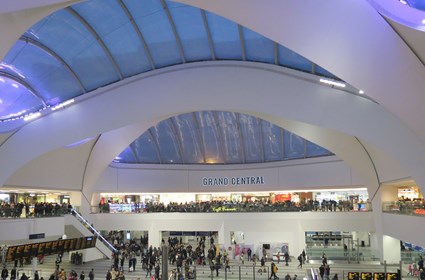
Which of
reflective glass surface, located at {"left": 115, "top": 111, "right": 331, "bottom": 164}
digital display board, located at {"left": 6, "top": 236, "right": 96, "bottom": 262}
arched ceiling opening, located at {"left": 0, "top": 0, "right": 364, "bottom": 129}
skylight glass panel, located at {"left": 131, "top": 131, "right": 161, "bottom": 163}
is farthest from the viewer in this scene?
skylight glass panel, located at {"left": 131, "top": 131, "right": 161, "bottom": 163}

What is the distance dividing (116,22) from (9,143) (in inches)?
332

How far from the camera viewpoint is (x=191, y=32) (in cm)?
2302

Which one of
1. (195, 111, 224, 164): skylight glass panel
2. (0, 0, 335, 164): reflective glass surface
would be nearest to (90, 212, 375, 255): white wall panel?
(195, 111, 224, 164): skylight glass panel

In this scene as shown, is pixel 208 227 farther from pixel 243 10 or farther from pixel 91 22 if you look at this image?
pixel 243 10

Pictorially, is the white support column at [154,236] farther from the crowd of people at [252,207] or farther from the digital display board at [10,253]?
the digital display board at [10,253]

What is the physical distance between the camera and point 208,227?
119ft

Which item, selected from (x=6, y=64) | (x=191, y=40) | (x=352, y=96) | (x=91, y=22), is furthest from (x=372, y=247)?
(x=6, y=64)

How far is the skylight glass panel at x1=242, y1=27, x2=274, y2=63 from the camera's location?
71.8 ft

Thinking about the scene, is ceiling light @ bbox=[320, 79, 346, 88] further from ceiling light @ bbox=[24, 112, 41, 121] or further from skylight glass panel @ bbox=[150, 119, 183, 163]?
skylight glass panel @ bbox=[150, 119, 183, 163]

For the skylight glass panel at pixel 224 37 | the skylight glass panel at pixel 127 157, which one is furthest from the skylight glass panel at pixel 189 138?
the skylight glass panel at pixel 224 37

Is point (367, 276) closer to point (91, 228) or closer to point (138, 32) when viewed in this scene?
point (138, 32)

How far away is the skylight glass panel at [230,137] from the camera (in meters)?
38.1

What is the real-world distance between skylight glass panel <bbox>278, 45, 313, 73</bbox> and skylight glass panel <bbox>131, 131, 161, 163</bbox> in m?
20.7

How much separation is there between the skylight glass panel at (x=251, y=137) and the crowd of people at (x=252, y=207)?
4.95m
